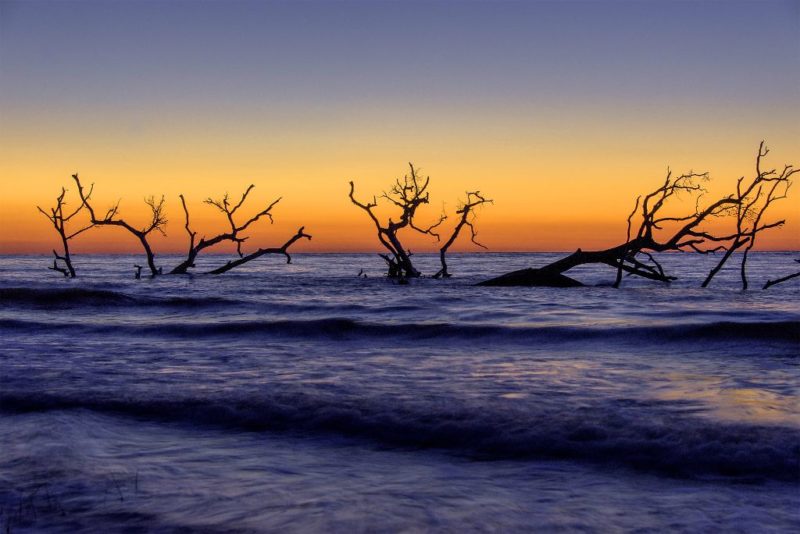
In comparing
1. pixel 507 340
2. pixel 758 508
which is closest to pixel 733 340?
pixel 507 340

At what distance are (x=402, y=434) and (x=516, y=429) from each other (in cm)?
80

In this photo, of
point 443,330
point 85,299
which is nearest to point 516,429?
point 443,330

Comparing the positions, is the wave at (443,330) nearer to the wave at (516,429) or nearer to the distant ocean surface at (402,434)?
the distant ocean surface at (402,434)

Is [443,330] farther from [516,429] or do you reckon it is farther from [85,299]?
[85,299]

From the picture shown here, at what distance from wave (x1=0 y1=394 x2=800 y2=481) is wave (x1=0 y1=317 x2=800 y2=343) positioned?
5829 millimetres

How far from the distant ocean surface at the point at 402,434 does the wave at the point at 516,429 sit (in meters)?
0.02

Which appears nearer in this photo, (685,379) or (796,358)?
(685,379)

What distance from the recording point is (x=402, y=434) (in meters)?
4.77

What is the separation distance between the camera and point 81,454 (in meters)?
4.14

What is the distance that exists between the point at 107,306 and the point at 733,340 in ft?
48.1

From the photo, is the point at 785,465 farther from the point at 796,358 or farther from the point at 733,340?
the point at 733,340

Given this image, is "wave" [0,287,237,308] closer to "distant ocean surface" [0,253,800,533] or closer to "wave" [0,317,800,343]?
"wave" [0,317,800,343]

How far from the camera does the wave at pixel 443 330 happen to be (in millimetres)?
11047

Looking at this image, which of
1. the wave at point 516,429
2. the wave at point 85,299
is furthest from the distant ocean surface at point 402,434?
the wave at point 85,299
